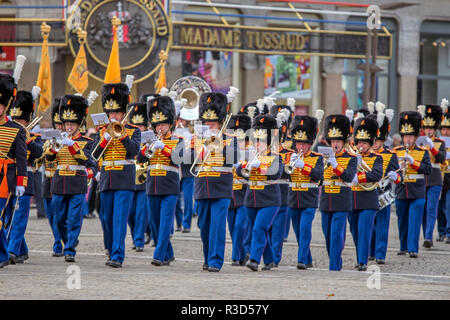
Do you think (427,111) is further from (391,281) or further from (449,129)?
(391,281)

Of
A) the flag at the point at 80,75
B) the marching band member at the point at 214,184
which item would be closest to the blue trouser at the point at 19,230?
the marching band member at the point at 214,184

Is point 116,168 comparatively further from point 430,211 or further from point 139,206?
point 430,211

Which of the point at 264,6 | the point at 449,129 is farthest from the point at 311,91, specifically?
the point at 449,129

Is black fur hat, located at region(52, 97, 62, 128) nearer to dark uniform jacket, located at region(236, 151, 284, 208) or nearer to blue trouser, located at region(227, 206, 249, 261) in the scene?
blue trouser, located at region(227, 206, 249, 261)

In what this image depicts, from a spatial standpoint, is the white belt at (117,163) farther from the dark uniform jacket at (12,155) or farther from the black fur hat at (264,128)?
the black fur hat at (264,128)

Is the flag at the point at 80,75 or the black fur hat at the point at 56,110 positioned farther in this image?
the flag at the point at 80,75

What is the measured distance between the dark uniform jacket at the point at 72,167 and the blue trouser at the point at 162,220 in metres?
0.98

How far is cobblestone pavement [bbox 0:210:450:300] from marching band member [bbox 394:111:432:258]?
349mm

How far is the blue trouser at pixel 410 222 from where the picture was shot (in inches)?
582

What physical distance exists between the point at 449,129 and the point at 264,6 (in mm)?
12357

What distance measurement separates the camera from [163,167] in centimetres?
1270

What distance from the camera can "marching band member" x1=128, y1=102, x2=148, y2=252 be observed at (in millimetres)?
14688

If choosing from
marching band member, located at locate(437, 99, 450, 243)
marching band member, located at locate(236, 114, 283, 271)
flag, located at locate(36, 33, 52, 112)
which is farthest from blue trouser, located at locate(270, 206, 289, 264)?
flag, located at locate(36, 33, 52, 112)

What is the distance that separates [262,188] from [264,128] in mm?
755
